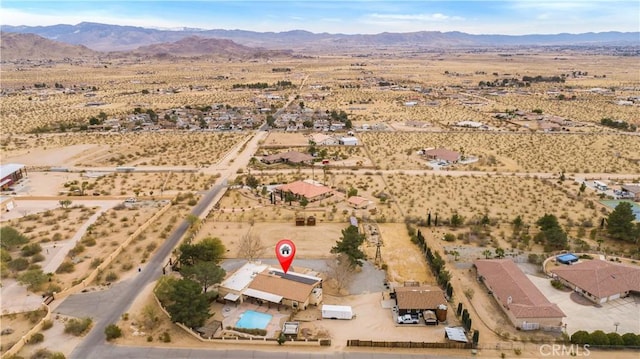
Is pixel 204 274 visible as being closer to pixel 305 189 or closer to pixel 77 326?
pixel 77 326

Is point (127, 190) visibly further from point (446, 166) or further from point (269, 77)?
point (269, 77)

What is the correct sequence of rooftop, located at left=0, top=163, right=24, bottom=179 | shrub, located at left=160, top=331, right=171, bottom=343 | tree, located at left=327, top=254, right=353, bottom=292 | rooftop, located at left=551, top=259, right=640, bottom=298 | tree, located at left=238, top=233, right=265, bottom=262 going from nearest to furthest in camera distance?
1. shrub, located at left=160, top=331, right=171, bottom=343
2. rooftop, located at left=551, top=259, right=640, bottom=298
3. tree, located at left=327, top=254, right=353, bottom=292
4. tree, located at left=238, top=233, right=265, bottom=262
5. rooftop, located at left=0, top=163, right=24, bottom=179

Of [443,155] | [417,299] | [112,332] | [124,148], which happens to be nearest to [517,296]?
[417,299]

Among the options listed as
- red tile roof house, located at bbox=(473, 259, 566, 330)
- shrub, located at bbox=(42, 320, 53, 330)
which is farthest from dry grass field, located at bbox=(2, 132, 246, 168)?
red tile roof house, located at bbox=(473, 259, 566, 330)

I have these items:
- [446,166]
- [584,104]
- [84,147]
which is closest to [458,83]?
[584,104]

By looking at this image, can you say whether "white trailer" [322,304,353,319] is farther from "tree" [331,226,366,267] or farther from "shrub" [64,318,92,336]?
"shrub" [64,318,92,336]

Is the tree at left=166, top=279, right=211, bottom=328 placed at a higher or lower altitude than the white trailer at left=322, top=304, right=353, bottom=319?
higher

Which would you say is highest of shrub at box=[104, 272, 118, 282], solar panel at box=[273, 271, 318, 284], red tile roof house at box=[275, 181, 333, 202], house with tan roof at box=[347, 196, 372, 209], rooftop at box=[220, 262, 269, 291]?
red tile roof house at box=[275, 181, 333, 202]

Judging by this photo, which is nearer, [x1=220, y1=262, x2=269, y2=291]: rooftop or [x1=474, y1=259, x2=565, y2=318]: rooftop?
[x1=474, y1=259, x2=565, y2=318]: rooftop
